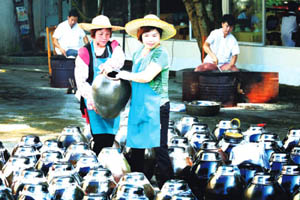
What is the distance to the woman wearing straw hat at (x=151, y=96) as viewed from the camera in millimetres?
4871

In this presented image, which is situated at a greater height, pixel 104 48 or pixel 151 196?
pixel 104 48

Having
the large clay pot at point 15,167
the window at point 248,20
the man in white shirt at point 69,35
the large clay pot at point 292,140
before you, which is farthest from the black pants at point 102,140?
the window at point 248,20

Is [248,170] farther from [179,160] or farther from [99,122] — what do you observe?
[99,122]

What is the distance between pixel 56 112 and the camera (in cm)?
958

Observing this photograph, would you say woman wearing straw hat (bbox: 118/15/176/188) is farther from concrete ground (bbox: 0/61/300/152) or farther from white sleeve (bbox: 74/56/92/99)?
concrete ground (bbox: 0/61/300/152)

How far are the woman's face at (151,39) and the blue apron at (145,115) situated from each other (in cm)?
6

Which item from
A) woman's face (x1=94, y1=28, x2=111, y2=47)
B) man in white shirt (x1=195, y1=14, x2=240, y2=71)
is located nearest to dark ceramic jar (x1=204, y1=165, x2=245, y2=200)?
woman's face (x1=94, y1=28, x2=111, y2=47)

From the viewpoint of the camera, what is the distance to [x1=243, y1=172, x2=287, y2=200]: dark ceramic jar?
12.7ft

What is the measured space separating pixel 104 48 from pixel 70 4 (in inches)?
598

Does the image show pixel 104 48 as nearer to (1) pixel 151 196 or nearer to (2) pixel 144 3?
(1) pixel 151 196

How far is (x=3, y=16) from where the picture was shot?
19.8m

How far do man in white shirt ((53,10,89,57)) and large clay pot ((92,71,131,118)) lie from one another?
7069mm

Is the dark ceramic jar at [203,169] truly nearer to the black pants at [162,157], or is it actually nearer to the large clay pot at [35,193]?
the black pants at [162,157]

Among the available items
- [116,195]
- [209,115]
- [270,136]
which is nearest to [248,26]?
[209,115]
